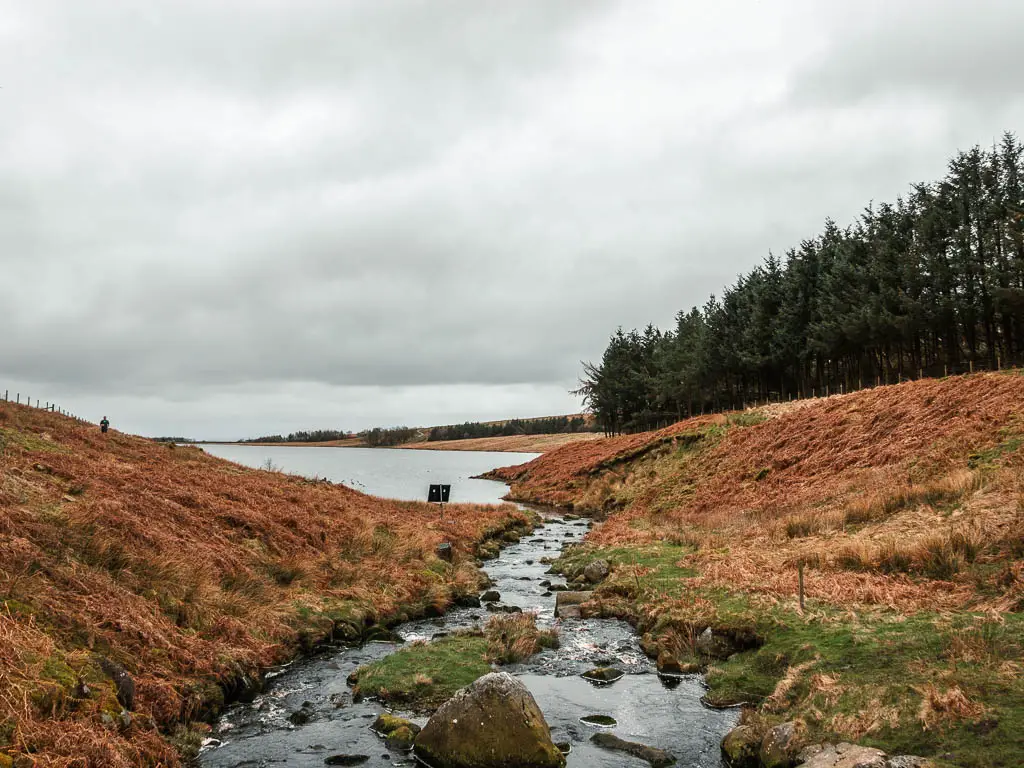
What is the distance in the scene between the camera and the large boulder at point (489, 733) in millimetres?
8320

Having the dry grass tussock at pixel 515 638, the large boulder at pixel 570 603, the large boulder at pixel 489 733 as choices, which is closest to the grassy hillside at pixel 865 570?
the large boulder at pixel 570 603

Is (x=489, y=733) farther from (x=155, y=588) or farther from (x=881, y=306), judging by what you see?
(x=881, y=306)

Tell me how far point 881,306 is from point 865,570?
41.3 meters

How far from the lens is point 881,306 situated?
48406 millimetres

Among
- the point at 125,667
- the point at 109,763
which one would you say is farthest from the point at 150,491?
the point at 109,763

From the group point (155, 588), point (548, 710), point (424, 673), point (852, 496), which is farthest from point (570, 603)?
point (852, 496)

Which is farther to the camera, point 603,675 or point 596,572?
point 596,572

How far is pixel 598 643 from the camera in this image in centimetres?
1407

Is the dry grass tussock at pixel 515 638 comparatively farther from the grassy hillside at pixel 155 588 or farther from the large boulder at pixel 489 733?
the large boulder at pixel 489 733

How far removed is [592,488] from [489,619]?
109 ft

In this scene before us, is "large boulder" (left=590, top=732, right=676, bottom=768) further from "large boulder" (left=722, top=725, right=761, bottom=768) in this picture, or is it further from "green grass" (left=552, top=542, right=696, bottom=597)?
"green grass" (left=552, top=542, right=696, bottom=597)

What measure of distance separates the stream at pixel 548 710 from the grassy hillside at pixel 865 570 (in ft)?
2.61

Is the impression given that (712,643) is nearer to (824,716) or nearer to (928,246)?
(824,716)

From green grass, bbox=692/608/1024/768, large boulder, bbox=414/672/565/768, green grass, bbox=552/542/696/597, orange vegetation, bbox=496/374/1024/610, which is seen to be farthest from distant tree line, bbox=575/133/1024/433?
large boulder, bbox=414/672/565/768
